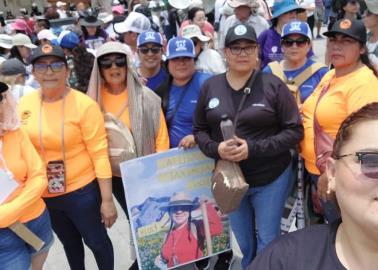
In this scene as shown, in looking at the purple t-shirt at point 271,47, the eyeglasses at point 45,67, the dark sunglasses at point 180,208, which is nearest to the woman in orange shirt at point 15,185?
the eyeglasses at point 45,67

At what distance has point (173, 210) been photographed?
3.10 metres

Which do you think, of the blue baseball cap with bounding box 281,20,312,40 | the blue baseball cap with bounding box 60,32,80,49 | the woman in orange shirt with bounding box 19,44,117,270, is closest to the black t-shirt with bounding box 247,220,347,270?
the woman in orange shirt with bounding box 19,44,117,270

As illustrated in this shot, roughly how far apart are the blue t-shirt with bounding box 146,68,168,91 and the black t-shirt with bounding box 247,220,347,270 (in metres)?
2.22

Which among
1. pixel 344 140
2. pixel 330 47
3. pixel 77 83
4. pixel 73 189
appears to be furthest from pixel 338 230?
pixel 77 83

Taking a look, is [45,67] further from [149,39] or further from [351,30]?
[351,30]

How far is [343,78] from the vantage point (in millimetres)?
2533

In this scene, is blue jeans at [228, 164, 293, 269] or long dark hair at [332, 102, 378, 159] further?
blue jeans at [228, 164, 293, 269]

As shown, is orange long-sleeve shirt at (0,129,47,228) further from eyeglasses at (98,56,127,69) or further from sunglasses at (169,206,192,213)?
sunglasses at (169,206,192,213)

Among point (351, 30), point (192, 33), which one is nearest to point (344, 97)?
point (351, 30)

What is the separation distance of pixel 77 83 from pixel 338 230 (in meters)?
2.58

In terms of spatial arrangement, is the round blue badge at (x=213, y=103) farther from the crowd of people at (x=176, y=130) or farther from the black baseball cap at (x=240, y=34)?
the black baseball cap at (x=240, y=34)

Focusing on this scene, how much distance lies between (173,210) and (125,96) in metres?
0.88

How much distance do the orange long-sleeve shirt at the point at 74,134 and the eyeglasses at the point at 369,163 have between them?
1834mm

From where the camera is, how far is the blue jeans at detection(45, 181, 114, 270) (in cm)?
276
